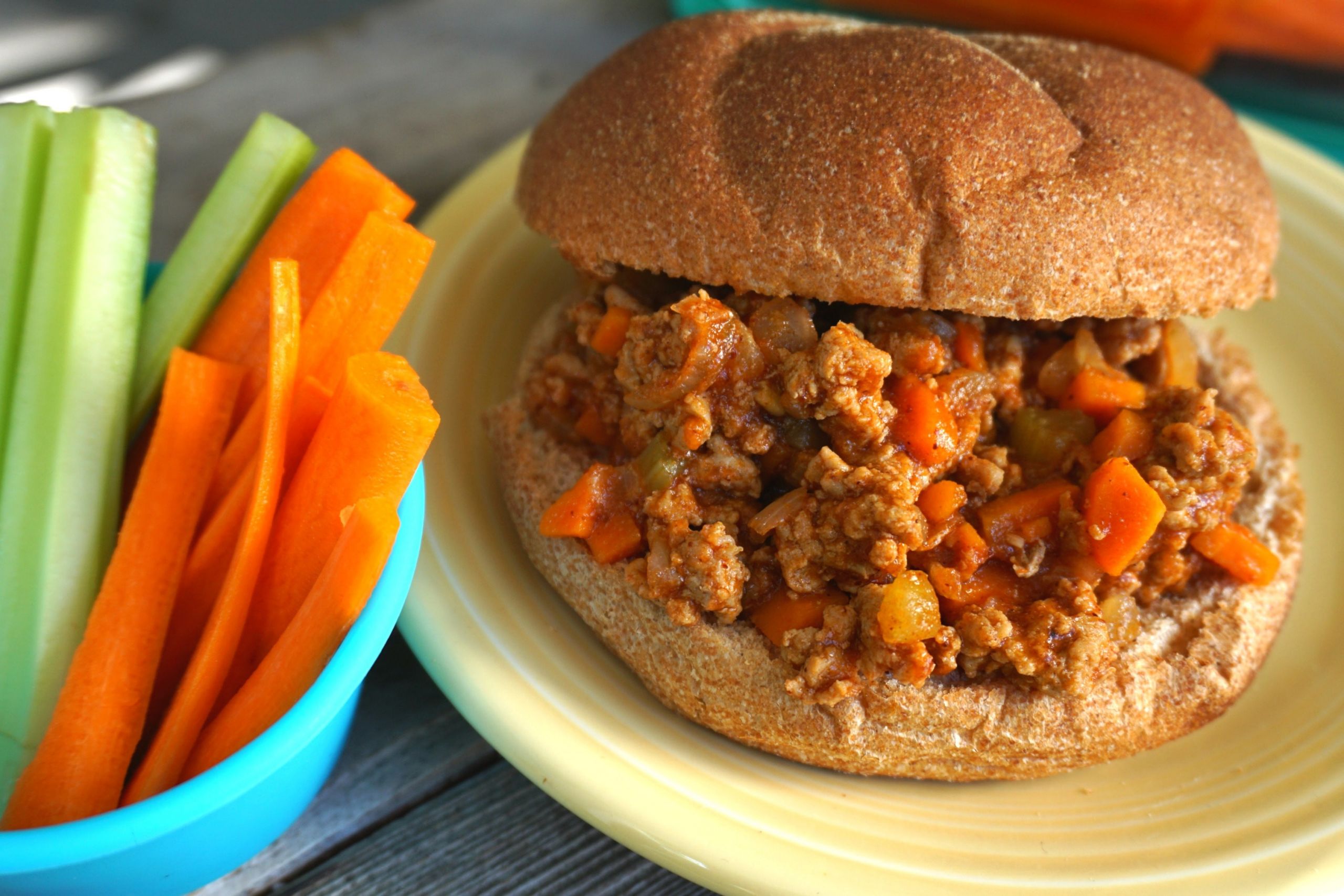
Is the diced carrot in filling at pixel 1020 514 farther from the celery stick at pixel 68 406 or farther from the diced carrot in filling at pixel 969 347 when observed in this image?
the celery stick at pixel 68 406

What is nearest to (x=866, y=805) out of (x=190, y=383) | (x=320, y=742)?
(x=320, y=742)

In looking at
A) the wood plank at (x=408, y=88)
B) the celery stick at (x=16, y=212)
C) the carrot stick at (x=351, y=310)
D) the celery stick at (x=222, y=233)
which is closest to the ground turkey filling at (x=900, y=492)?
the carrot stick at (x=351, y=310)

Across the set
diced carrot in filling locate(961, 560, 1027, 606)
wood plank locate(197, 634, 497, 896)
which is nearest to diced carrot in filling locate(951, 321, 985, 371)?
diced carrot in filling locate(961, 560, 1027, 606)

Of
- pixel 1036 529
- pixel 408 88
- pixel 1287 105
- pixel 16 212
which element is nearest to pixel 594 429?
pixel 1036 529

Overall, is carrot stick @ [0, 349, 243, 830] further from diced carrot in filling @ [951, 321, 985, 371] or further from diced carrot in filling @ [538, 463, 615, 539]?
diced carrot in filling @ [951, 321, 985, 371]

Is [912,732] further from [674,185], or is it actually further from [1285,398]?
[1285,398]

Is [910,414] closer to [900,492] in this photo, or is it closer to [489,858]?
[900,492]
